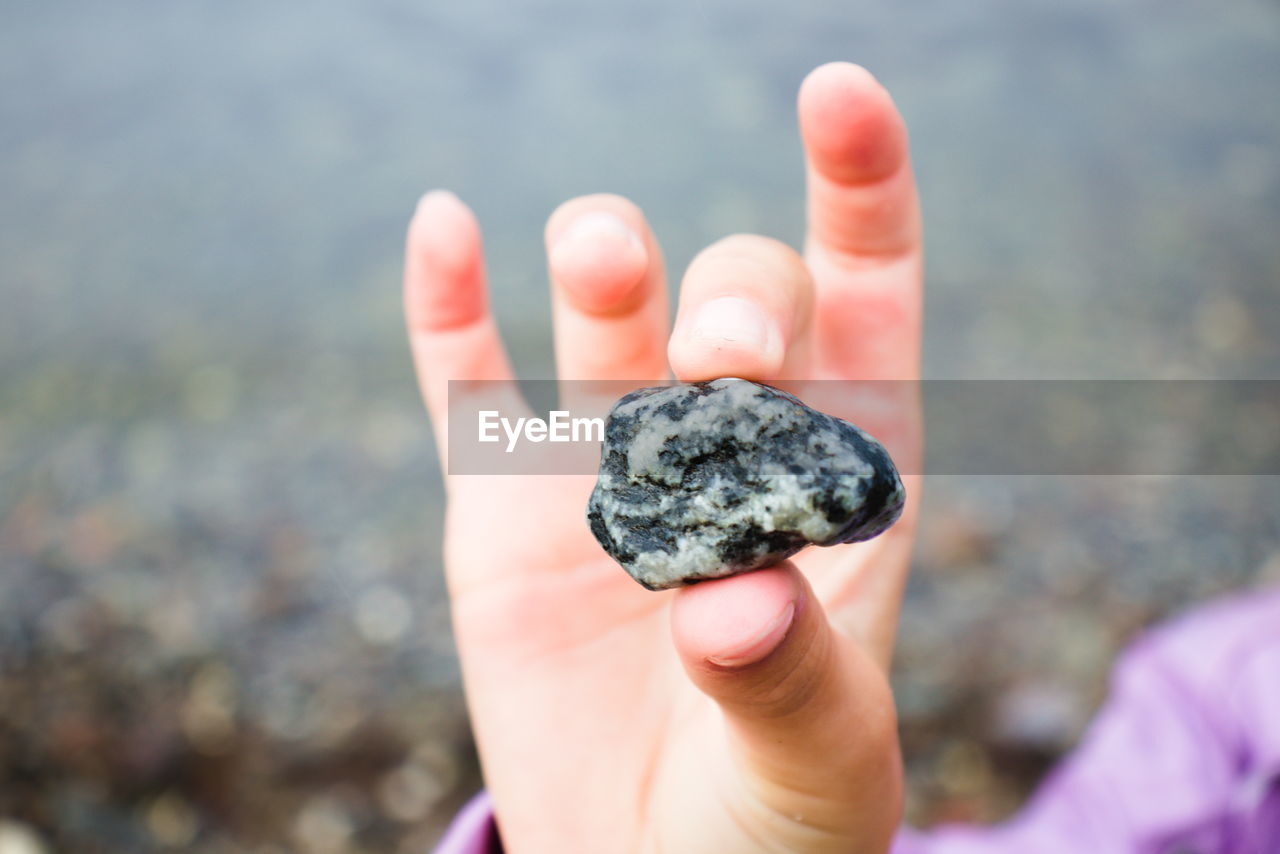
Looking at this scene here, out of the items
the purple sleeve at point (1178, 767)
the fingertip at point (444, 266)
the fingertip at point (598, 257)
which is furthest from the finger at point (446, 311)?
the purple sleeve at point (1178, 767)

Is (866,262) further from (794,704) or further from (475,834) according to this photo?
(475,834)

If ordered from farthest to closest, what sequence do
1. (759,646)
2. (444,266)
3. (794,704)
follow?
(444,266)
(794,704)
(759,646)

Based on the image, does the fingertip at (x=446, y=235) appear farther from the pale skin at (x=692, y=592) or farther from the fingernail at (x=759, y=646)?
the fingernail at (x=759, y=646)

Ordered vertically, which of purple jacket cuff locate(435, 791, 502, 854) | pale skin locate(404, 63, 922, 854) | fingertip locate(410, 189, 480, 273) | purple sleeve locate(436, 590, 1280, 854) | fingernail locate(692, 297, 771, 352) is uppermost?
fingertip locate(410, 189, 480, 273)

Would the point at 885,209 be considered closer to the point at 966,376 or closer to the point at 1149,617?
the point at 1149,617

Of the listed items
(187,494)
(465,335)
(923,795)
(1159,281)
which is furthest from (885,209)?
(1159,281)

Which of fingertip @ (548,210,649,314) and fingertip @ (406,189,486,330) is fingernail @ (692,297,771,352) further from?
fingertip @ (406,189,486,330)

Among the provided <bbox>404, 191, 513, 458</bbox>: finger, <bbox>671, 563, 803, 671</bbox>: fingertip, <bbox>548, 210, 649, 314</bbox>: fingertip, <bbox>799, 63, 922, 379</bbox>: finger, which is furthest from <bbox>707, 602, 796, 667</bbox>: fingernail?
<bbox>404, 191, 513, 458</bbox>: finger

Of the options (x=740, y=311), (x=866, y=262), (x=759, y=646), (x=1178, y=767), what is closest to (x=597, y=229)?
(x=740, y=311)
